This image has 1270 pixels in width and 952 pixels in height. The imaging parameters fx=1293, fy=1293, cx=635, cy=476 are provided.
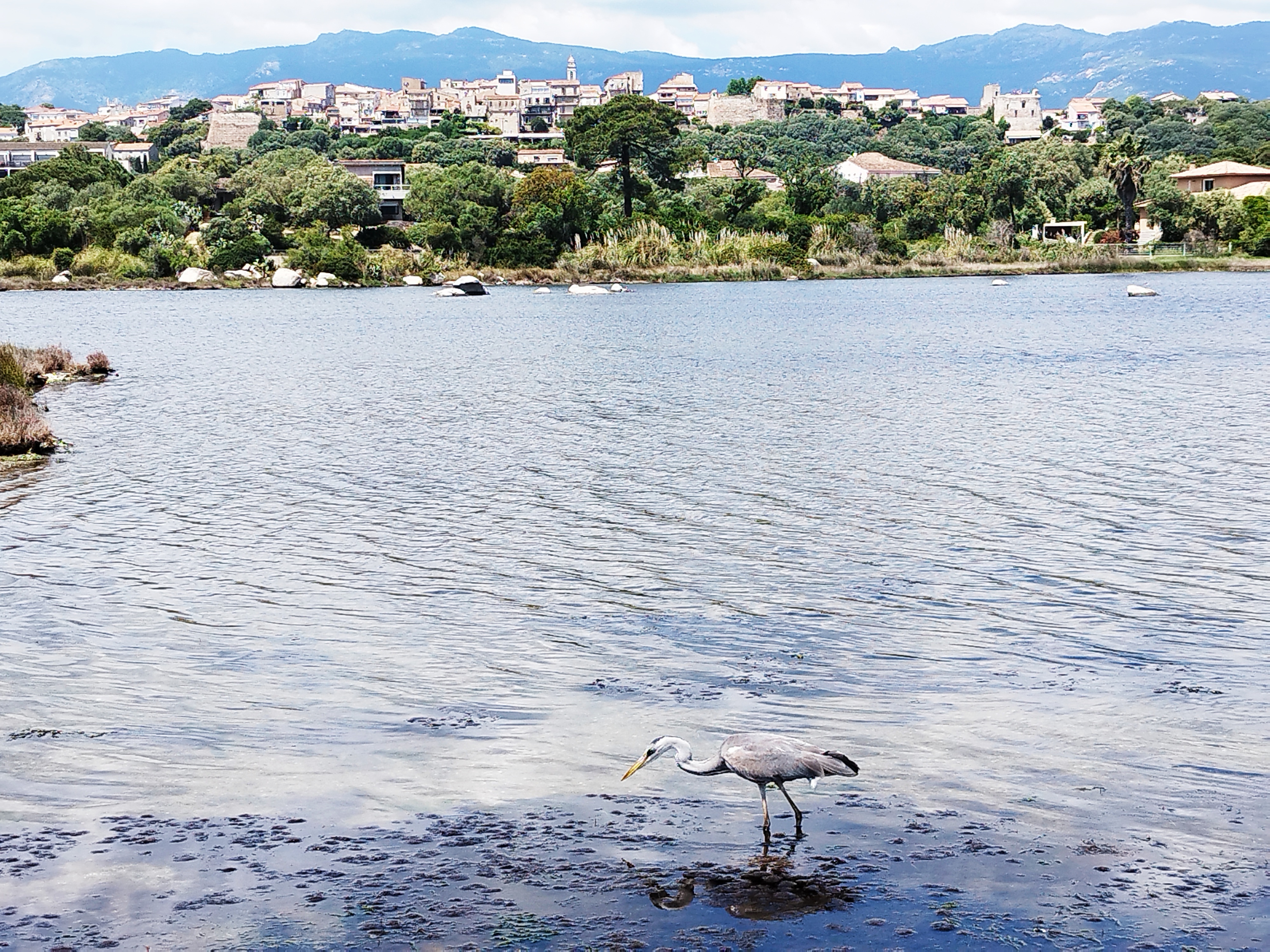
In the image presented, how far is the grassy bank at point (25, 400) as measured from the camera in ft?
76.2

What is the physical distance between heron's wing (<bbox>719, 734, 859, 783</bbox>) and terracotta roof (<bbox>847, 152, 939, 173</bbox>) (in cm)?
15684

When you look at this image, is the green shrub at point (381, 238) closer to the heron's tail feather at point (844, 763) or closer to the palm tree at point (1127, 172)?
the palm tree at point (1127, 172)

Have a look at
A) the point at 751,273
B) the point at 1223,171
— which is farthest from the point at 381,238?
the point at 1223,171

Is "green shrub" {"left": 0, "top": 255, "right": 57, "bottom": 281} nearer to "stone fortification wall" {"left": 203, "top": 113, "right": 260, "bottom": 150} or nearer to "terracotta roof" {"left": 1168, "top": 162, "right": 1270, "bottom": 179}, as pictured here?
"stone fortification wall" {"left": 203, "top": 113, "right": 260, "bottom": 150}

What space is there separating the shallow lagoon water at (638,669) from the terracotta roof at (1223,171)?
9512 centimetres

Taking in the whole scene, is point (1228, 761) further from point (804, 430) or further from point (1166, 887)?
point (804, 430)

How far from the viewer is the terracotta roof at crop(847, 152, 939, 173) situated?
160625mm

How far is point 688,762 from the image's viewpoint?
7.27 meters

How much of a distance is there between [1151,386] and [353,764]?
28.0m

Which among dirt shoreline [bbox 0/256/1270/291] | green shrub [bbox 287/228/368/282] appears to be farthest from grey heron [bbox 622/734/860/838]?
green shrub [bbox 287/228/368/282]

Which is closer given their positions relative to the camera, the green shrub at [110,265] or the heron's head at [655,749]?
the heron's head at [655,749]

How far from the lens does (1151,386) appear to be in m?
32.2

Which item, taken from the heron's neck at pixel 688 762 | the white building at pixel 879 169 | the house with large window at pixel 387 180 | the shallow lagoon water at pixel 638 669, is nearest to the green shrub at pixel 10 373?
the shallow lagoon water at pixel 638 669

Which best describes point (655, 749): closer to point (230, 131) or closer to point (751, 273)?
point (751, 273)
